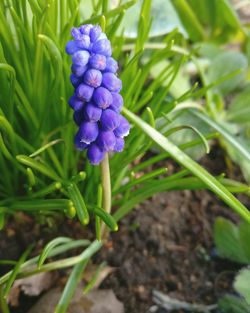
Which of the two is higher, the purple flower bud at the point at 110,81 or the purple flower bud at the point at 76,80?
the purple flower bud at the point at 76,80

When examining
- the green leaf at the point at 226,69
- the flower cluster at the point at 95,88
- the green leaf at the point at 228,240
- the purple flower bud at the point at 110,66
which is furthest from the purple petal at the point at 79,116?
the green leaf at the point at 226,69

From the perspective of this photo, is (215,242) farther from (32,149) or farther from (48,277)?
(32,149)

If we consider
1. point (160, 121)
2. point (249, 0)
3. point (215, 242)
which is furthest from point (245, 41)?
point (215, 242)

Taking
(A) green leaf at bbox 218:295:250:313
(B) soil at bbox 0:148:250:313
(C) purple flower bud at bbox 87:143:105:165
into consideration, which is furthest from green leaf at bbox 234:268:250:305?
(C) purple flower bud at bbox 87:143:105:165

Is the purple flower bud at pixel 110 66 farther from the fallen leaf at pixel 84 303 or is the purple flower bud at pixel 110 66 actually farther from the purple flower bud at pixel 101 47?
the fallen leaf at pixel 84 303

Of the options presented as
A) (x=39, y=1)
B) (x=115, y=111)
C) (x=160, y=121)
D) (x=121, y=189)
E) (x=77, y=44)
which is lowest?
(x=121, y=189)

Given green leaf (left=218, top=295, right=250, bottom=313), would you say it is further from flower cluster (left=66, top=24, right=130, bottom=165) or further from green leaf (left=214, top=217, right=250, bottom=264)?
flower cluster (left=66, top=24, right=130, bottom=165)
